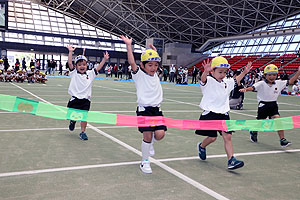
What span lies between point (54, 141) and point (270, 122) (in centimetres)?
440

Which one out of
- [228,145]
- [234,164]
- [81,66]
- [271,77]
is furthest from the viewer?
[271,77]

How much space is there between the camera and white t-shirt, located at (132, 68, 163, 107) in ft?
13.9

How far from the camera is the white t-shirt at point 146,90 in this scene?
4.25 m

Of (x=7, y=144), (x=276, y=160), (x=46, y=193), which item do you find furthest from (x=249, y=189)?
(x=7, y=144)

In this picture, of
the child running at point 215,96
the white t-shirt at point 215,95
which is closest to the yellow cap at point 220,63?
the child running at point 215,96

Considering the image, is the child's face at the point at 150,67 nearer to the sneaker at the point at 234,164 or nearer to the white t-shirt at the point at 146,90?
the white t-shirt at the point at 146,90

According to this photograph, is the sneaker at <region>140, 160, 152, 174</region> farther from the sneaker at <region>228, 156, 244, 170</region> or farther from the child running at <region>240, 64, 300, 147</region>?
the child running at <region>240, 64, 300, 147</region>

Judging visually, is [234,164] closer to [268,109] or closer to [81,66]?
[268,109]

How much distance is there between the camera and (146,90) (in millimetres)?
4266

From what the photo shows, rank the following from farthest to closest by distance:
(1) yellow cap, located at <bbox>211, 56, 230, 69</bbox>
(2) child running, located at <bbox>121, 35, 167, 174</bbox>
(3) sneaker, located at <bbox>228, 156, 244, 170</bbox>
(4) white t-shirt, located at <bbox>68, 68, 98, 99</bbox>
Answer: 1. (4) white t-shirt, located at <bbox>68, 68, 98, 99</bbox>
2. (1) yellow cap, located at <bbox>211, 56, 230, 69</bbox>
3. (2) child running, located at <bbox>121, 35, 167, 174</bbox>
4. (3) sneaker, located at <bbox>228, 156, 244, 170</bbox>

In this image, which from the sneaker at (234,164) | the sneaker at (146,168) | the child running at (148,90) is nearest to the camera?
the sneaker at (146,168)

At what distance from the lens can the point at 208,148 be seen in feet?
18.2

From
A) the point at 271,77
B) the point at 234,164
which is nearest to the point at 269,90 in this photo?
the point at 271,77

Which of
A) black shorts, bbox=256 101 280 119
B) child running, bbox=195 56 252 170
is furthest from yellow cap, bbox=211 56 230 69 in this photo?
black shorts, bbox=256 101 280 119
